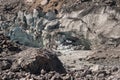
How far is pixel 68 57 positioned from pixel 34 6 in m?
20.5

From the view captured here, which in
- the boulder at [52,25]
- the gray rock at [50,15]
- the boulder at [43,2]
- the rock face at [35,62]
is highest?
the rock face at [35,62]

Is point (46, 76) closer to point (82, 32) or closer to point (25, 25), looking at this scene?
point (82, 32)

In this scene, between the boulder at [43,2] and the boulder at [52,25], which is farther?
the boulder at [43,2]

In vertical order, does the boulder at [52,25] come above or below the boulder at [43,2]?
below

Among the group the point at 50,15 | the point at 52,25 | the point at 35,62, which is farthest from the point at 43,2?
the point at 35,62

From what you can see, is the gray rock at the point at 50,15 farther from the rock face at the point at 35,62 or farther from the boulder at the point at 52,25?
the rock face at the point at 35,62

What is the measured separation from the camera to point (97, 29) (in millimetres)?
40719

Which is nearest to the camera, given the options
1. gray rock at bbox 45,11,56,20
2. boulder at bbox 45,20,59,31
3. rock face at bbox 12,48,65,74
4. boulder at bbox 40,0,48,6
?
rock face at bbox 12,48,65,74

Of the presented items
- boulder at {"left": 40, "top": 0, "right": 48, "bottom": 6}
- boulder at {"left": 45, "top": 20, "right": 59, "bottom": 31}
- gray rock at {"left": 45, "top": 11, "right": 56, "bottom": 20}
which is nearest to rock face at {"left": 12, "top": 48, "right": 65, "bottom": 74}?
boulder at {"left": 45, "top": 20, "right": 59, "bottom": 31}

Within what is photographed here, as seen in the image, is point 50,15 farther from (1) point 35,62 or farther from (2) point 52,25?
(1) point 35,62

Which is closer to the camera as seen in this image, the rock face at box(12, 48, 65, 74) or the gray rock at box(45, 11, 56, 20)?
the rock face at box(12, 48, 65, 74)

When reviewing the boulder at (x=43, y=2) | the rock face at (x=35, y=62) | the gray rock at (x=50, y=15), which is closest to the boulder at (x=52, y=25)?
the gray rock at (x=50, y=15)

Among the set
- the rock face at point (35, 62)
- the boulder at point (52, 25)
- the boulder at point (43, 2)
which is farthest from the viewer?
the boulder at point (43, 2)

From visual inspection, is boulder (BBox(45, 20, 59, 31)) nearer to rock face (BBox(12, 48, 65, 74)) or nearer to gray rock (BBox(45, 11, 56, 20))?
gray rock (BBox(45, 11, 56, 20))
